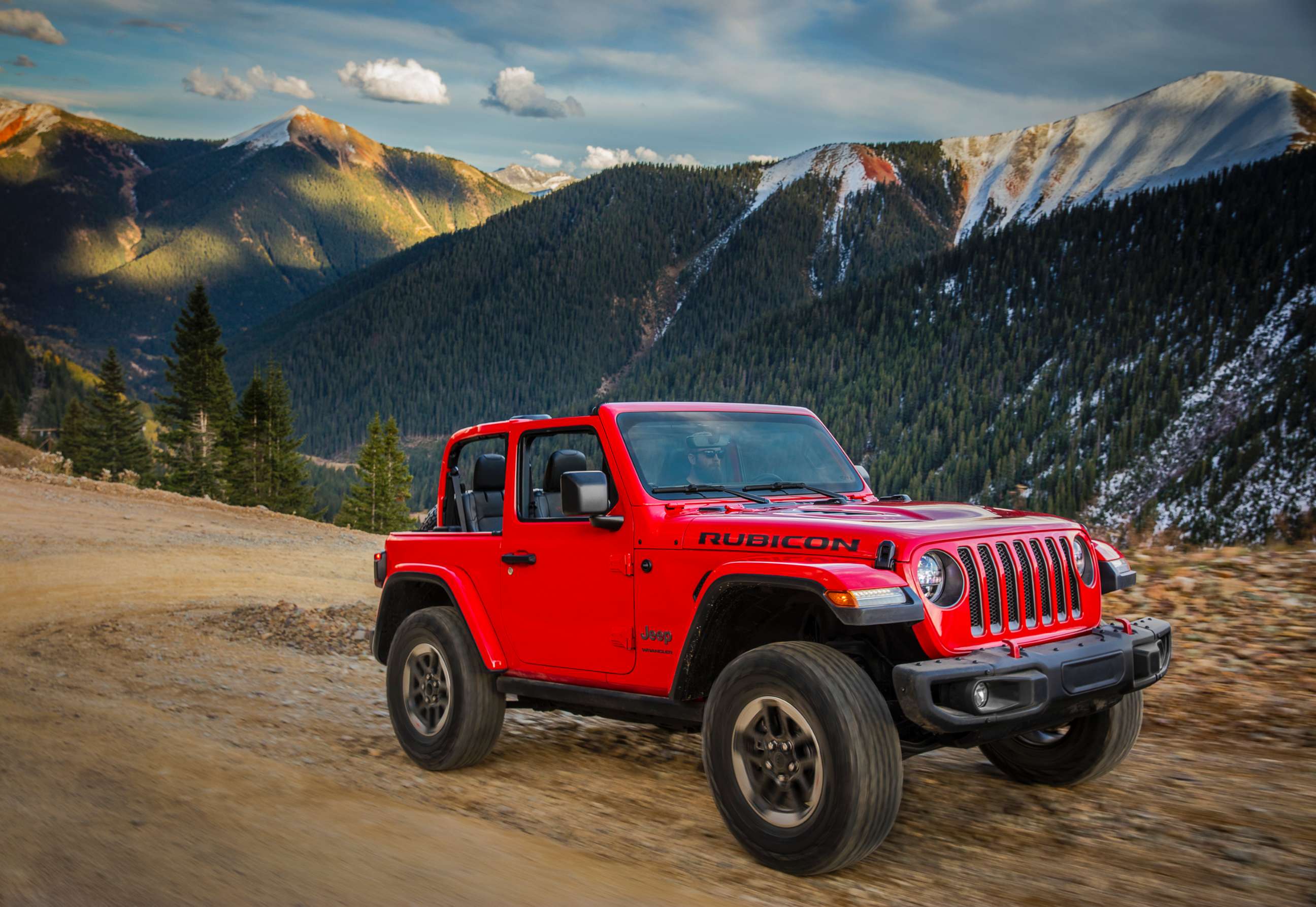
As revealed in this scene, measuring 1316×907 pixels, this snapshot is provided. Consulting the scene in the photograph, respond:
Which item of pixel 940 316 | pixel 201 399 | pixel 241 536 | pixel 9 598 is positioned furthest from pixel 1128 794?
pixel 940 316

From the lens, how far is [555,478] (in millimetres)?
5715

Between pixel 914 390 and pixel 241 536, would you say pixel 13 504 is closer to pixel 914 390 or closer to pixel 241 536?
pixel 241 536

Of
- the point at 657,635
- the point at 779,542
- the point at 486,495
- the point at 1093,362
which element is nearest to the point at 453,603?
the point at 486,495

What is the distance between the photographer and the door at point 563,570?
507cm

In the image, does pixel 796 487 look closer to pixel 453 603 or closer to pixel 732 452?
pixel 732 452

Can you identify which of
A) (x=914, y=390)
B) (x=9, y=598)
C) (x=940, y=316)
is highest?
(x=940, y=316)

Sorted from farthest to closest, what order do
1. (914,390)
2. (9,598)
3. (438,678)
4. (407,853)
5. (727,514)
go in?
1. (914,390)
2. (9,598)
3. (438,678)
4. (727,514)
5. (407,853)

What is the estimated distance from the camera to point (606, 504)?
16.4 feet

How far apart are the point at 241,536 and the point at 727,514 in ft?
70.0

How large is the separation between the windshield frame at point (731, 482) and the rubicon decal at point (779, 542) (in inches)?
23.7

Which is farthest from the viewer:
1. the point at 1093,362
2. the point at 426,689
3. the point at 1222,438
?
the point at 1093,362

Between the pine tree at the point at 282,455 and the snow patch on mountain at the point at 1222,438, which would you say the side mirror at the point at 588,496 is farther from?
the snow patch on mountain at the point at 1222,438

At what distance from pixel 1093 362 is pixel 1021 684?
154562mm

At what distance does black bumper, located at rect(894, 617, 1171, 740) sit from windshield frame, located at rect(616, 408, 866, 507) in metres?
1.57
